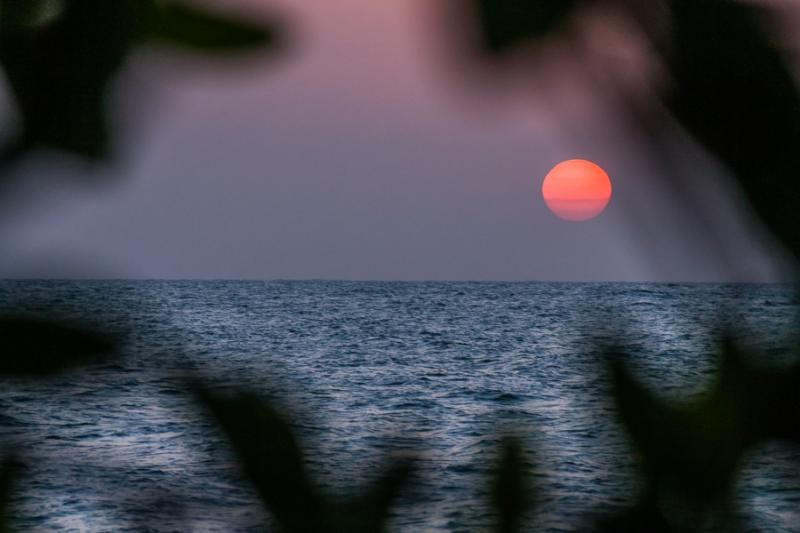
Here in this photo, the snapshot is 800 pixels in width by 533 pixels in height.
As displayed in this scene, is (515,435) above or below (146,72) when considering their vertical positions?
below

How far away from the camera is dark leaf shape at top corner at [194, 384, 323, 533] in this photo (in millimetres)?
310

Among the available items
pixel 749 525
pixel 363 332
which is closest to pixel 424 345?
pixel 363 332

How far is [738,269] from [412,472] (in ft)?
0.40

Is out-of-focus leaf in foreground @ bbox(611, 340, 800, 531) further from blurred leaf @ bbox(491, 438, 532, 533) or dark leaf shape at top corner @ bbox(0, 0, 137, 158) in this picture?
dark leaf shape at top corner @ bbox(0, 0, 137, 158)

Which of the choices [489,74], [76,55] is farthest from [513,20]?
[76,55]

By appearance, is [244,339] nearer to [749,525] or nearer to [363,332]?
[363,332]

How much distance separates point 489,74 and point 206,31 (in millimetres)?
82

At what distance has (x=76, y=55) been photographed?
30 centimetres

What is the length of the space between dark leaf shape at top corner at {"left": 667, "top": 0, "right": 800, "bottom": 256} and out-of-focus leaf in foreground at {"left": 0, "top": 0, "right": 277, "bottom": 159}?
151 mm

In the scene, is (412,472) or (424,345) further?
(424,345)

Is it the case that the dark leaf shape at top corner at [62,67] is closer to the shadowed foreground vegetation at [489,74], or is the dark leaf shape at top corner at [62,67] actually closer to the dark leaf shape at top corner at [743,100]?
the shadowed foreground vegetation at [489,74]

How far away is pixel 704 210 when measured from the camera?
311 millimetres

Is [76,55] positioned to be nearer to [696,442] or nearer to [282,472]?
[282,472]

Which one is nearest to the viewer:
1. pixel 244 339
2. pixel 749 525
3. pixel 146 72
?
pixel 146 72
